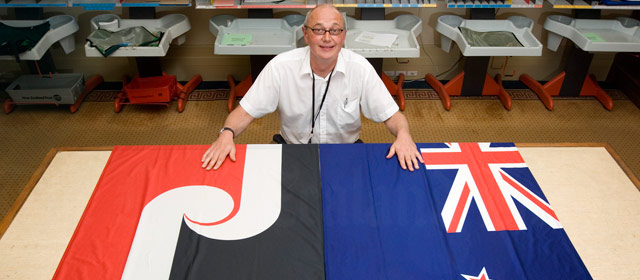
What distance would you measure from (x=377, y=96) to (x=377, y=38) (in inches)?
55.8

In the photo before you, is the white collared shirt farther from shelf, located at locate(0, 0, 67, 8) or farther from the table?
shelf, located at locate(0, 0, 67, 8)

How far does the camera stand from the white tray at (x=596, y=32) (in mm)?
3123

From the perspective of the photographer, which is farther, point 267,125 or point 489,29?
point 489,29

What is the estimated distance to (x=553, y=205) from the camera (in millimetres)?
1864

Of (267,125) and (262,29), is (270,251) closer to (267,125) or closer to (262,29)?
(267,125)

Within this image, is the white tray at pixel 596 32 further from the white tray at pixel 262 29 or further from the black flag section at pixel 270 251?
the black flag section at pixel 270 251

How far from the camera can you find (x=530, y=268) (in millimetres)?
1343

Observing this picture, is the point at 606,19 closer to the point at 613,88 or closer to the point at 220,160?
the point at 613,88

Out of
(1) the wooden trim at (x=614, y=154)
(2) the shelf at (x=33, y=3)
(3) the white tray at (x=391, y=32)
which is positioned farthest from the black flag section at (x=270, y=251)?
(2) the shelf at (x=33, y=3)

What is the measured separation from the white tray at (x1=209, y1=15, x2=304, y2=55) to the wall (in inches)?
8.8

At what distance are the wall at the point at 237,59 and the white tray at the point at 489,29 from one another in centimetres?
22


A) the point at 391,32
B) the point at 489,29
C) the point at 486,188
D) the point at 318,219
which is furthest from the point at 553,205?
the point at 489,29

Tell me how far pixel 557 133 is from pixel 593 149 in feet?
4.18

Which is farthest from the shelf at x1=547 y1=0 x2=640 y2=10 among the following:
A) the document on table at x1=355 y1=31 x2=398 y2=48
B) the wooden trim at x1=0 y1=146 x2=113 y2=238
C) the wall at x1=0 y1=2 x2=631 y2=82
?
the wooden trim at x1=0 y1=146 x2=113 y2=238
